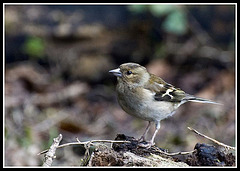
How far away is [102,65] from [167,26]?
1801mm

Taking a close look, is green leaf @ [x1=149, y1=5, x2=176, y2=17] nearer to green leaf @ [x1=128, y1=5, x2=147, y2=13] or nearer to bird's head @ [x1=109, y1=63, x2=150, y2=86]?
green leaf @ [x1=128, y1=5, x2=147, y2=13]

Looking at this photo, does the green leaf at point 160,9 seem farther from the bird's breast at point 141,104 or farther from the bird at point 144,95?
the bird's breast at point 141,104

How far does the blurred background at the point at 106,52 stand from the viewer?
27.9 feet

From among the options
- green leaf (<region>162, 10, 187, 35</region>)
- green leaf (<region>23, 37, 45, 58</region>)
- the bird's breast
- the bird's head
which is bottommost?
the bird's breast

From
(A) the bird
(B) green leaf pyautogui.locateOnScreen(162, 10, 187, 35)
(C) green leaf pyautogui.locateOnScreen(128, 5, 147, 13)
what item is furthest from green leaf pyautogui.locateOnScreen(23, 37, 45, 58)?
(A) the bird

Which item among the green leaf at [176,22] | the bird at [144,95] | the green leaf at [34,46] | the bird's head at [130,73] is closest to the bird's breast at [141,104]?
the bird at [144,95]

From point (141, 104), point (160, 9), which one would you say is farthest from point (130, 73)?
point (160, 9)

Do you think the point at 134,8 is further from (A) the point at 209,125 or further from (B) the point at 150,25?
(A) the point at 209,125

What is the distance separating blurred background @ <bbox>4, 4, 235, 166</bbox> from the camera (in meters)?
8.49

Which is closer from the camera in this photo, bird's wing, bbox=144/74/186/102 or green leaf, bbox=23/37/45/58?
bird's wing, bbox=144/74/186/102

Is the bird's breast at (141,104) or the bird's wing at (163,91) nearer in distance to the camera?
the bird's breast at (141,104)

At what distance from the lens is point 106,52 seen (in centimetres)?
908

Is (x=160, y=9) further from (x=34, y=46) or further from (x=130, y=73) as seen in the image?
(x=130, y=73)

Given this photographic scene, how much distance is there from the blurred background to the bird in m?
2.99
